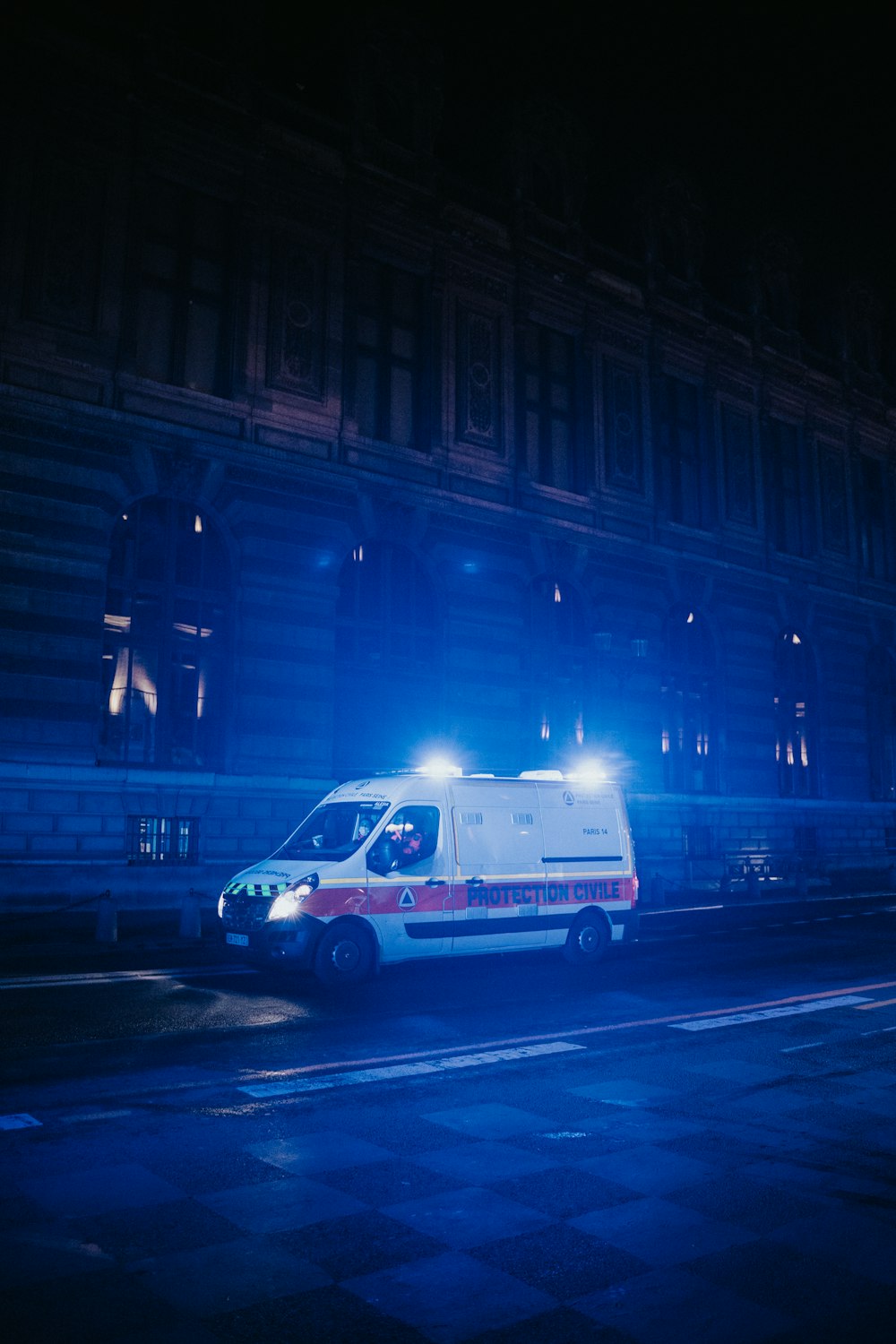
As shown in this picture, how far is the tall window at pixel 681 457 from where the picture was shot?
29125 millimetres

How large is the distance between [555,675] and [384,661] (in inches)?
188

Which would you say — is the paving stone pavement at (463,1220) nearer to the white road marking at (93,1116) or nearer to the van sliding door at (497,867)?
the white road marking at (93,1116)

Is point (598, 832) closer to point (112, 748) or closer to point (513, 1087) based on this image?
point (513, 1087)

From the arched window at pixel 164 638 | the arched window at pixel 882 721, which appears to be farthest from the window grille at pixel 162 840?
the arched window at pixel 882 721

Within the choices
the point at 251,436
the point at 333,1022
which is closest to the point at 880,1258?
the point at 333,1022

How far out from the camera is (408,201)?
23703 millimetres

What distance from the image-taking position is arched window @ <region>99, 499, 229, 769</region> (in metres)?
19.1

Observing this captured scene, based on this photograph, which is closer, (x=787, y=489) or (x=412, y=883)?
(x=412, y=883)

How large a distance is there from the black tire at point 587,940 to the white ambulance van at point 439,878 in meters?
0.02

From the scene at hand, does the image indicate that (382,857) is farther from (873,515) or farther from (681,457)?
(873,515)

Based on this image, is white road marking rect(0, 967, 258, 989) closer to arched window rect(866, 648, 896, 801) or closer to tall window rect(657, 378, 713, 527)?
tall window rect(657, 378, 713, 527)

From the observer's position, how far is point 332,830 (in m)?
13.4

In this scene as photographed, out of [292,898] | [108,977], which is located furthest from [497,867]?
[108,977]

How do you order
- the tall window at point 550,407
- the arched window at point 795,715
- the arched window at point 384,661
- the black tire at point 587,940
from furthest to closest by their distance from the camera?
the arched window at point 795,715, the tall window at point 550,407, the arched window at point 384,661, the black tire at point 587,940
